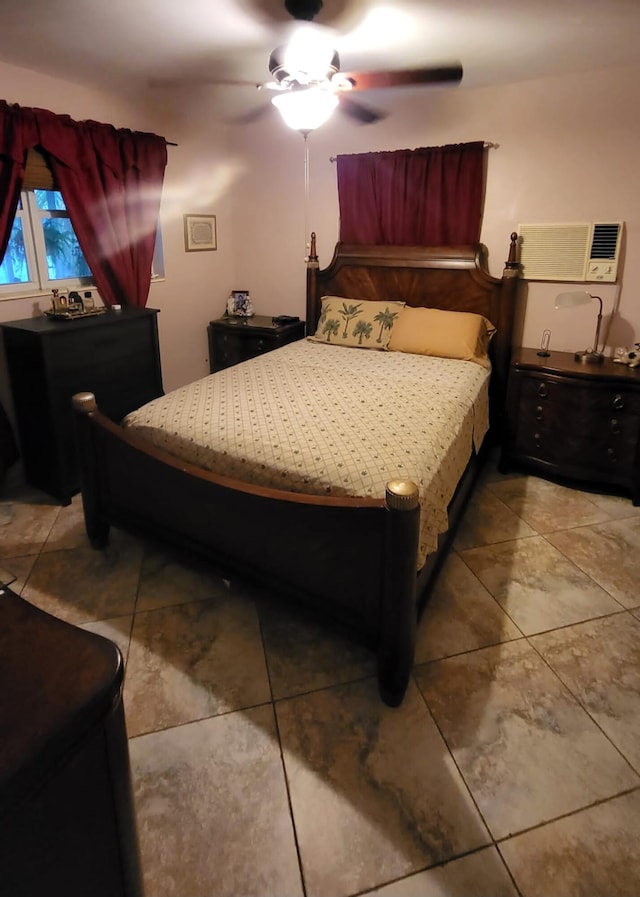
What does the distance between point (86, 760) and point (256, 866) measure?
948mm

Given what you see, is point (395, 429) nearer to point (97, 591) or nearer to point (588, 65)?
point (97, 591)

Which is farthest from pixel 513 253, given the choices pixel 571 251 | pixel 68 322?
pixel 68 322

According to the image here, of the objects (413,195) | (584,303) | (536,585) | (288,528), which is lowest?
(536,585)

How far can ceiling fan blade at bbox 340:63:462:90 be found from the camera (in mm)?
2021

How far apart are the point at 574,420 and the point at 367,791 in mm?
2324

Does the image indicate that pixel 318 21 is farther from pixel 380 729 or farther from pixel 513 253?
pixel 380 729

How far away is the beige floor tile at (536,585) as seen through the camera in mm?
2150

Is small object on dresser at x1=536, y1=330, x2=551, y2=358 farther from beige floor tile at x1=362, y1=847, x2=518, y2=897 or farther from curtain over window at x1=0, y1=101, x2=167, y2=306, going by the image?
beige floor tile at x1=362, y1=847, x2=518, y2=897

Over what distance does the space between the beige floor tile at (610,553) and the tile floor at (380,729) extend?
0.01 metres

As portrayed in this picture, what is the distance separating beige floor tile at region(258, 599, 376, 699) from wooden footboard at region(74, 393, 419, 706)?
85mm

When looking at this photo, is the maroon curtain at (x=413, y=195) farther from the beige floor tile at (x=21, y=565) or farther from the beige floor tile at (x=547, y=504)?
the beige floor tile at (x=21, y=565)

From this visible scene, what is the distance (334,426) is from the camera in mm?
2137

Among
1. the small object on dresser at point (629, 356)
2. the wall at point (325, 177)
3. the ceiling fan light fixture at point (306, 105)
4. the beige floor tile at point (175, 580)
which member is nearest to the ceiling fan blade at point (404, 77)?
the ceiling fan light fixture at point (306, 105)

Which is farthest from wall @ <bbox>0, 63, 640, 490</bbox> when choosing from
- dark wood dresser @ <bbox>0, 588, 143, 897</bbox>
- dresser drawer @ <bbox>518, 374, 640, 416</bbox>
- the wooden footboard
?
dark wood dresser @ <bbox>0, 588, 143, 897</bbox>
